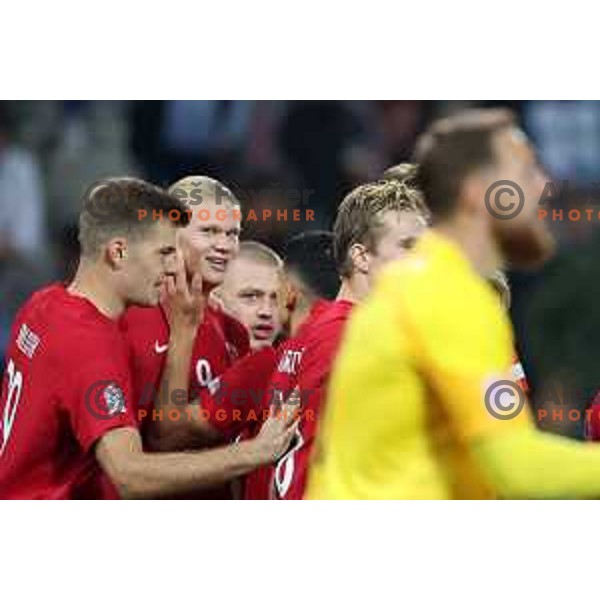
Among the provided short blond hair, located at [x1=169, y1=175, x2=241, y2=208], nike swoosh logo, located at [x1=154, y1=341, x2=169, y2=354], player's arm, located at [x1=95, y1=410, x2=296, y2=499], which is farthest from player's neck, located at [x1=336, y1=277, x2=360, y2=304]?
short blond hair, located at [x1=169, y1=175, x2=241, y2=208]

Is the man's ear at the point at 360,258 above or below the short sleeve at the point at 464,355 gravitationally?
above

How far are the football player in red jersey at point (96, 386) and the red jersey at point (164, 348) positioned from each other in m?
0.22

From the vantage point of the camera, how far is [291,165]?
6316mm

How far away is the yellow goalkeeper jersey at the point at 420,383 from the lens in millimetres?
3211

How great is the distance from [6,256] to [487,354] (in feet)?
11.0

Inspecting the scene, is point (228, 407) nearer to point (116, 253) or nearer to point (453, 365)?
point (116, 253)

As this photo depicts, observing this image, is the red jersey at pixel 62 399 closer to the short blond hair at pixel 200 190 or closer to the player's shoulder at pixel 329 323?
the player's shoulder at pixel 329 323

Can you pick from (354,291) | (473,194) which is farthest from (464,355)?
(354,291)

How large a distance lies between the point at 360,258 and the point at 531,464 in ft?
5.57

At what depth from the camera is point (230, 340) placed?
18.0 ft

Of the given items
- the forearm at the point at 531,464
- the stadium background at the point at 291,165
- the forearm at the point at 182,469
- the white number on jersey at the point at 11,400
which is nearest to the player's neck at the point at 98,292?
the white number on jersey at the point at 11,400

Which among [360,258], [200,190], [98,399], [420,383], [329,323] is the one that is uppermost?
[200,190]

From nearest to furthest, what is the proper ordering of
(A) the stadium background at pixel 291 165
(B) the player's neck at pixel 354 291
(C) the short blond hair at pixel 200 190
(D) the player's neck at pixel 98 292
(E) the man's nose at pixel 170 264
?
(B) the player's neck at pixel 354 291, (D) the player's neck at pixel 98 292, (E) the man's nose at pixel 170 264, (C) the short blond hair at pixel 200 190, (A) the stadium background at pixel 291 165

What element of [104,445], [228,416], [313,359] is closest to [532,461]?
[313,359]
